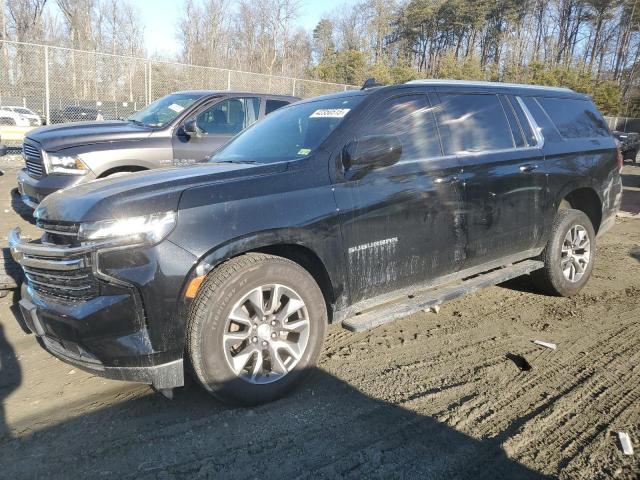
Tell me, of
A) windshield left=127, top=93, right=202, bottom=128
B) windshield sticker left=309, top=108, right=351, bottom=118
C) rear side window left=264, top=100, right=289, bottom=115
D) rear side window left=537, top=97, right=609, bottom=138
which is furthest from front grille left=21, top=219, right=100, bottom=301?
rear side window left=264, top=100, right=289, bottom=115

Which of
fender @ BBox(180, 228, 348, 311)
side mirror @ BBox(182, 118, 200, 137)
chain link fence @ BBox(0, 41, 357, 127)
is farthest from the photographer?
chain link fence @ BBox(0, 41, 357, 127)

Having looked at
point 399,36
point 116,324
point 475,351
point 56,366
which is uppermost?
point 399,36

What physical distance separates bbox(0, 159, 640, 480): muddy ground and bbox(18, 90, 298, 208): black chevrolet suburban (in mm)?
2405

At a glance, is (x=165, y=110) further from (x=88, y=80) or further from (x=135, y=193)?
(x=88, y=80)

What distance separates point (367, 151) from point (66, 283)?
1982 millimetres

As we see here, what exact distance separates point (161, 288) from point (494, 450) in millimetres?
1937

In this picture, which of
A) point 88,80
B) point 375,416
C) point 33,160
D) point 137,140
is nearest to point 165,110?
point 137,140

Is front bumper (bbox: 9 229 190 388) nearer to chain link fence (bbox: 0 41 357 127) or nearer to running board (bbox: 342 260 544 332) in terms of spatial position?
running board (bbox: 342 260 544 332)

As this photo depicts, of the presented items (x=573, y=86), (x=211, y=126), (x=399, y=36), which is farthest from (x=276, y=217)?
(x=399, y=36)

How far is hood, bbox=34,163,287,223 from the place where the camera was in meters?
2.67

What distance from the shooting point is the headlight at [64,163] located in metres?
5.95

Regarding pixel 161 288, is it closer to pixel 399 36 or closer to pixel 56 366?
pixel 56 366

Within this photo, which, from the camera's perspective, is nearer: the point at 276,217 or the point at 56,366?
the point at 276,217

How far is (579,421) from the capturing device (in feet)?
9.32
